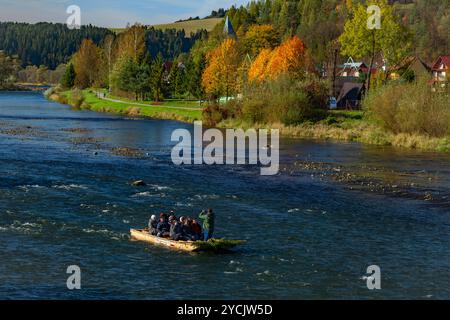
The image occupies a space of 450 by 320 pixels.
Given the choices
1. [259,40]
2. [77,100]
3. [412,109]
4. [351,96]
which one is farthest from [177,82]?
[412,109]

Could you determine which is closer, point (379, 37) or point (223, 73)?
point (379, 37)

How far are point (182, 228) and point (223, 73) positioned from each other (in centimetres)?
9839

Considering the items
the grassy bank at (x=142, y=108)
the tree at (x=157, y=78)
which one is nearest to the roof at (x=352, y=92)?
the grassy bank at (x=142, y=108)

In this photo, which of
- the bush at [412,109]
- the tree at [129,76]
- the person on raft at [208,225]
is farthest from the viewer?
the tree at [129,76]

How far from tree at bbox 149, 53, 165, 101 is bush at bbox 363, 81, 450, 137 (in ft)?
223

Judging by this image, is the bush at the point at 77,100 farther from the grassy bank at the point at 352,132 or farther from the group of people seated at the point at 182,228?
the group of people seated at the point at 182,228

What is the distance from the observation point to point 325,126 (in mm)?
102438

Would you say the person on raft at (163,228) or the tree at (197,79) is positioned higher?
the tree at (197,79)

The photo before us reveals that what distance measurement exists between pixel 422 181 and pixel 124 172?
88.7 ft

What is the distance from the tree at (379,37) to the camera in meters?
111

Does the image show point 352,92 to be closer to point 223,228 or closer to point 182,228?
point 223,228

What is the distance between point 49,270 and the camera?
3406 centimetres

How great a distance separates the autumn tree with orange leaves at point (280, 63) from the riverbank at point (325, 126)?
13396mm

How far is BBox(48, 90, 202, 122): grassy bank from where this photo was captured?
127 metres
